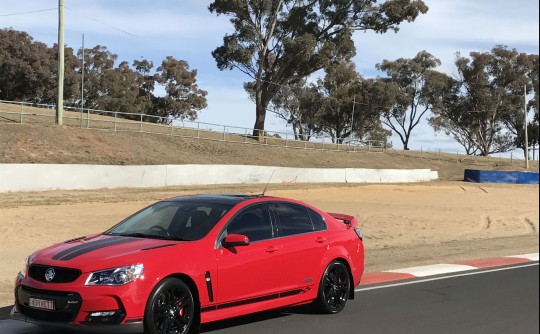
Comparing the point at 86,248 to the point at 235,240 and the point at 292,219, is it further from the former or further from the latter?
the point at 292,219

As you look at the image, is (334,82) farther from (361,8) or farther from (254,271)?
(254,271)

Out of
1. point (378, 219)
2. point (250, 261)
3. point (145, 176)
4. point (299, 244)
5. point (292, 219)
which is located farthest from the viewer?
point (145, 176)

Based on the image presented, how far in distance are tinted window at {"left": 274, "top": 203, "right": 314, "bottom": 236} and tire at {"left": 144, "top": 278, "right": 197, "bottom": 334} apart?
1.73 m

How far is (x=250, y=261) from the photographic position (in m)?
6.88

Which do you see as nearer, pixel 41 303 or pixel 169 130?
Answer: pixel 41 303

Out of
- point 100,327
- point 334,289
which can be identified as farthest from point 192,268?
point 334,289

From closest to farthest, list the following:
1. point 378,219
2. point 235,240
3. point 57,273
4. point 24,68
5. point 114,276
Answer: point 114,276, point 57,273, point 235,240, point 378,219, point 24,68

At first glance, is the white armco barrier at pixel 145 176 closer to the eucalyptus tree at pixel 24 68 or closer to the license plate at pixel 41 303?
the license plate at pixel 41 303

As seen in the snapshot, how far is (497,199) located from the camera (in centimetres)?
3341

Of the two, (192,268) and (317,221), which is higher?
(317,221)

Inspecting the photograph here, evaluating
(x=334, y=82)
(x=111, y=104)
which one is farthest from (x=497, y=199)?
(x=111, y=104)

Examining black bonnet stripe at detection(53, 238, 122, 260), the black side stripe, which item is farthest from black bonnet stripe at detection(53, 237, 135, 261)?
the black side stripe

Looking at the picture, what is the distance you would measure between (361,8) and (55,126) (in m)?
31.9

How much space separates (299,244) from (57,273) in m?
3.04
